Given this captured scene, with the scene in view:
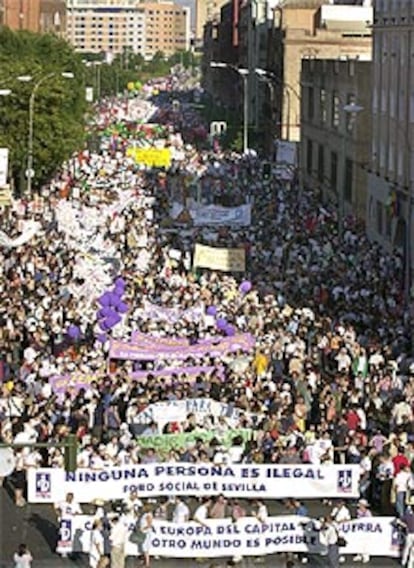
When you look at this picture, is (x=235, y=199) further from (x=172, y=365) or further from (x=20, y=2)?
(x=20, y=2)

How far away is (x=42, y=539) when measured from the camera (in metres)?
24.0

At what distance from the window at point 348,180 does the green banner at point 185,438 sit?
134 ft

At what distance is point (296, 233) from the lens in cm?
5416

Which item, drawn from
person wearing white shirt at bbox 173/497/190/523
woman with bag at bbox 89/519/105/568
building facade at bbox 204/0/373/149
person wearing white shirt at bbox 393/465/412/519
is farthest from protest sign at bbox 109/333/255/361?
building facade at bbox 204/0/373/149

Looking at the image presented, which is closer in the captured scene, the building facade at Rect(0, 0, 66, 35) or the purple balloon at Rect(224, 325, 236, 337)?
the purple balloon at Rect(224, 325, 236, 337)

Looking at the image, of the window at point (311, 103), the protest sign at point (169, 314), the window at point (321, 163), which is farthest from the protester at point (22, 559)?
the window at point (311, 103)

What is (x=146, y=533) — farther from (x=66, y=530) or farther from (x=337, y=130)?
(x=337, y=130)

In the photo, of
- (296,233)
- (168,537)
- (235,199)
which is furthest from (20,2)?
(168,537)

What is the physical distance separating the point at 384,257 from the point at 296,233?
3986mm

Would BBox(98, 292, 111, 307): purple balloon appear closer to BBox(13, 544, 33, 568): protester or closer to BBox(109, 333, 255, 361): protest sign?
BBox(109, 333, 255, 361): protest sign

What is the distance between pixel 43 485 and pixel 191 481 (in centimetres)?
222

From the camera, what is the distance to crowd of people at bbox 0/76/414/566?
86.1 ft

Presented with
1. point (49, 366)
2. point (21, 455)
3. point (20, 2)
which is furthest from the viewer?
point (20, 2)

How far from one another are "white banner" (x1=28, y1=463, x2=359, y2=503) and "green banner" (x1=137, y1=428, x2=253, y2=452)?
6.52ft
